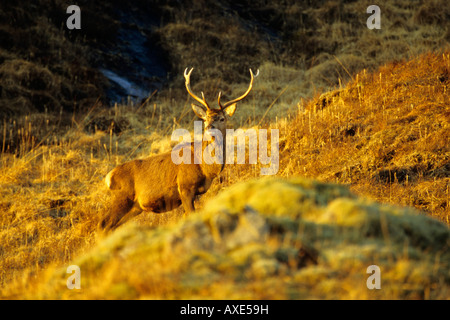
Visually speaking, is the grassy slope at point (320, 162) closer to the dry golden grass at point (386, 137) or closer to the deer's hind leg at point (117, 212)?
the dry golden grass at point (386, 137)

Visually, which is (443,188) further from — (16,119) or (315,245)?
(16,119)

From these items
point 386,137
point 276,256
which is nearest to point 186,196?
point 386,137

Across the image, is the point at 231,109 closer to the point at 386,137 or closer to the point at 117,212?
the point at 117,212

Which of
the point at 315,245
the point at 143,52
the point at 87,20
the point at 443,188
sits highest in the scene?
the point at 87,20

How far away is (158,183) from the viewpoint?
8398mm

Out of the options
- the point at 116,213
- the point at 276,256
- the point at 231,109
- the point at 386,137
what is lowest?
the point at 276,256

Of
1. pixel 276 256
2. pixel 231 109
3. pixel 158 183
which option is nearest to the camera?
pixel 276 256

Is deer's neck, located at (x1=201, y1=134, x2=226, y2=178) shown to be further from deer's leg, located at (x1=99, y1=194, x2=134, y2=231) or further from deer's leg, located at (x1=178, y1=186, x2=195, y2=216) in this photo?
deer's leg, located at (x1=99, y1=194, x2=134, y2=231)

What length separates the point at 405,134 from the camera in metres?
10.4

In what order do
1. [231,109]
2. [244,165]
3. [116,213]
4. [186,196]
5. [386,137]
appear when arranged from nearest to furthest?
[186,196] → [116,213] → [231,109] → [386,137] → [244,165]

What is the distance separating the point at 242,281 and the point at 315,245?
615mm

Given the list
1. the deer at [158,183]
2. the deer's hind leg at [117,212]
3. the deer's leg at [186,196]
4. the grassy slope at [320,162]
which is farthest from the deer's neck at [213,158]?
the deer's hind leg at [117,212]

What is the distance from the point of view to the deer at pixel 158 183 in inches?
327

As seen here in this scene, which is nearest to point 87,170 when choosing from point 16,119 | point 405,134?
point 16,119
